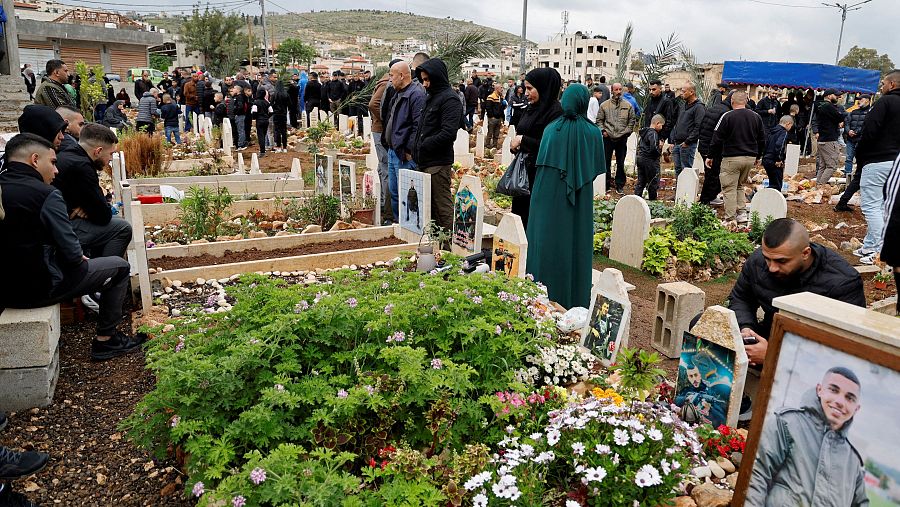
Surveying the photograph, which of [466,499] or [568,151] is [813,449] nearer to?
[466,499]

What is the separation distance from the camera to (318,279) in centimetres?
620

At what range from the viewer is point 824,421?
208 cm

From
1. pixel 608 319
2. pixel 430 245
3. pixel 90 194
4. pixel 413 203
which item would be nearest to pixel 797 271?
pixel 608 319

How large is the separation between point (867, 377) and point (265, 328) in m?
2.51

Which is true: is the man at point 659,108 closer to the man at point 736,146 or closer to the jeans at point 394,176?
the man at point 736,146

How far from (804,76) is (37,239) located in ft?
57.6

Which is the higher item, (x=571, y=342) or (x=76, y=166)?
(x=76, y=166)

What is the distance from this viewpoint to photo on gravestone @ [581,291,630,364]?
3.84 metres

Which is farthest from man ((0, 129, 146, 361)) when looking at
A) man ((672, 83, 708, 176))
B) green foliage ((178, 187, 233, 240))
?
man ((672, 83, 708, 176))

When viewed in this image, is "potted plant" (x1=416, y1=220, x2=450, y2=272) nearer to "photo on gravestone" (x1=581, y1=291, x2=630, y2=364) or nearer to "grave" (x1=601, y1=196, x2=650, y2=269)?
"photo on gravestone" (x1=581, y1=291, x2=630, y2=364)

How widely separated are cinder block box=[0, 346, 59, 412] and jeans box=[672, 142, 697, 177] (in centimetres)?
1088

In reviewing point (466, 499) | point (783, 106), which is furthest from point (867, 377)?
point (783, 106)

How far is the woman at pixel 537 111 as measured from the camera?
19.0ft

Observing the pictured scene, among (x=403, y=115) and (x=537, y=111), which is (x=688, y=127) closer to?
(x=403, y=115)
